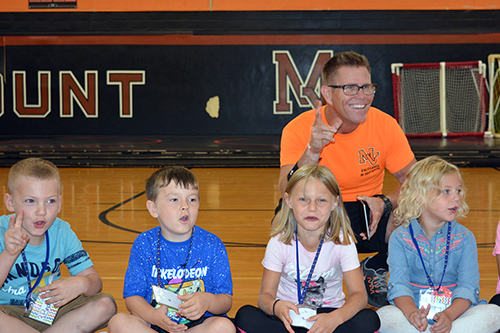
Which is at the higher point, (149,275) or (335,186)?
(335,186)

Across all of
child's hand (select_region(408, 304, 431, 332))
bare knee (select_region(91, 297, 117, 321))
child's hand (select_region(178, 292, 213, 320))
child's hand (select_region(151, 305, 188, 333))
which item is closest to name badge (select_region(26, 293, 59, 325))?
bare knee (select_region(91, 297, 117, 321))

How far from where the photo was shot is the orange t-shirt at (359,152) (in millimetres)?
2895

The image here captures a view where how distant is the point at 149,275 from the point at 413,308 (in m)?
0.99

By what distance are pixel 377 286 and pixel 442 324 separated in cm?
62

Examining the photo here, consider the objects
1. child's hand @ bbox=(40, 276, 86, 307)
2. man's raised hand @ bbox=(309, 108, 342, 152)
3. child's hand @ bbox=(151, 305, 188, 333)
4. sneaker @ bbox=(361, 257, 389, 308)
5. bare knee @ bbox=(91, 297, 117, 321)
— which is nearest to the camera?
child's hand @ bbox=(151, 305, 188, 333)

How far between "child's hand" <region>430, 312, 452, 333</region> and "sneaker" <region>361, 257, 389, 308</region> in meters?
0.56

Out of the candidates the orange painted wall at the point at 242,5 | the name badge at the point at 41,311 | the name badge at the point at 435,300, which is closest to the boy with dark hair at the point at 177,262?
the name badge at the point at 41,311

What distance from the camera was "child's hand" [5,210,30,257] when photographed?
1.97 metres

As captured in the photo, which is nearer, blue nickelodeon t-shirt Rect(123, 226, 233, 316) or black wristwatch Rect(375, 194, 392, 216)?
blue nickelodeon t-shirt Rect(123, 226, 233, 316)

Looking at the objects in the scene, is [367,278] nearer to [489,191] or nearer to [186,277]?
[186,277]

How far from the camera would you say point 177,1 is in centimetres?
1011

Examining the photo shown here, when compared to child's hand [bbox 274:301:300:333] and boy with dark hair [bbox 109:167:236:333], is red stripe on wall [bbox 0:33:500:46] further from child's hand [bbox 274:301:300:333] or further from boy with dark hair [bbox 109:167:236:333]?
child's hand [bbox 274:301:300:333]

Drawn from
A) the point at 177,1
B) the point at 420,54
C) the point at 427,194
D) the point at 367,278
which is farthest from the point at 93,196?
the point at 420,54

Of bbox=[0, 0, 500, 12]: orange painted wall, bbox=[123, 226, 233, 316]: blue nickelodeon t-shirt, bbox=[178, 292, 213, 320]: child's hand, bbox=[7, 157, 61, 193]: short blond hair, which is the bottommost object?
bbox=[178, 292, 213, 320]: child's hand
